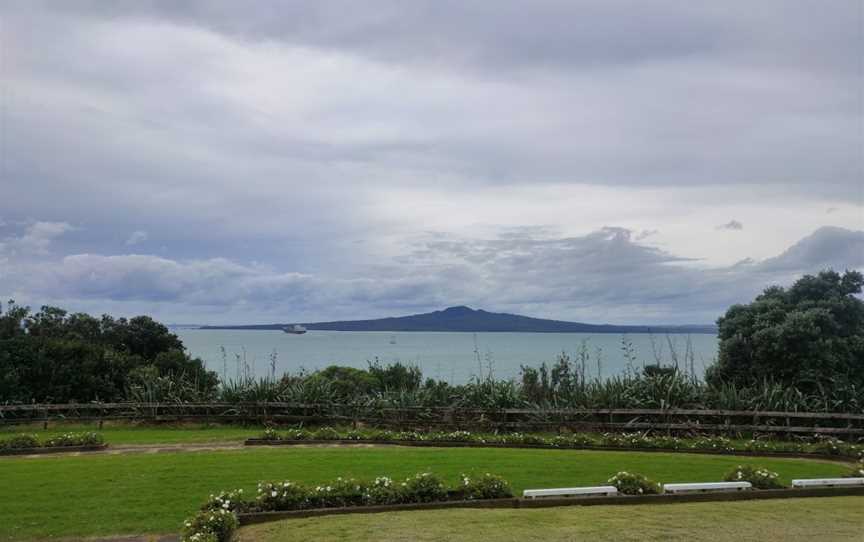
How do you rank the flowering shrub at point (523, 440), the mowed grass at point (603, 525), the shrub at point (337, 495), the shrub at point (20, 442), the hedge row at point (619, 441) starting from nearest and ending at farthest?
the mowed grass at point (603, 525), the shrub at point (337, 495), the hedge row at point (619, 441), the shrub at point (20, 442), the flowering shrub at point (523, 440)

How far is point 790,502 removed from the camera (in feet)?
25.1

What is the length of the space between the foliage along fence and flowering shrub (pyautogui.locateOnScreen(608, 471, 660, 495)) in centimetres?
667

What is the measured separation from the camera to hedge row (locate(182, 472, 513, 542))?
745 centimetres

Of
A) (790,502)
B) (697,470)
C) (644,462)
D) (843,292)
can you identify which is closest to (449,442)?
(644,462)

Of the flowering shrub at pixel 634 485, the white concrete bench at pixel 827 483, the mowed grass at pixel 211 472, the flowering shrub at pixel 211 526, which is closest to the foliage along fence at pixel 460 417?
the mowed grass at pixel 211 472

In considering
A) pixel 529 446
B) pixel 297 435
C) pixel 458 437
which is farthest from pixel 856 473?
pixel 297 435

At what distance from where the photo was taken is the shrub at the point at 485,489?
25.8 ft

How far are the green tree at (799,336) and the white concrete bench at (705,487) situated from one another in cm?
803

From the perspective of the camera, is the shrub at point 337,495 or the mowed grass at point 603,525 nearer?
the mowed grass at point 603,525

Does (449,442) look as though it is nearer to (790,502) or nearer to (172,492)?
(172,492)

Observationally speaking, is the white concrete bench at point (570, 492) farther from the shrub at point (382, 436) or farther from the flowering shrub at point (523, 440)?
the shrub at point (382, 436)

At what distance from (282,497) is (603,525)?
11.2 ft

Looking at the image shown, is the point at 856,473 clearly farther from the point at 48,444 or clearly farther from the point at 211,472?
the point at 48,444

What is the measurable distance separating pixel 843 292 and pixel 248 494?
1452 cm
